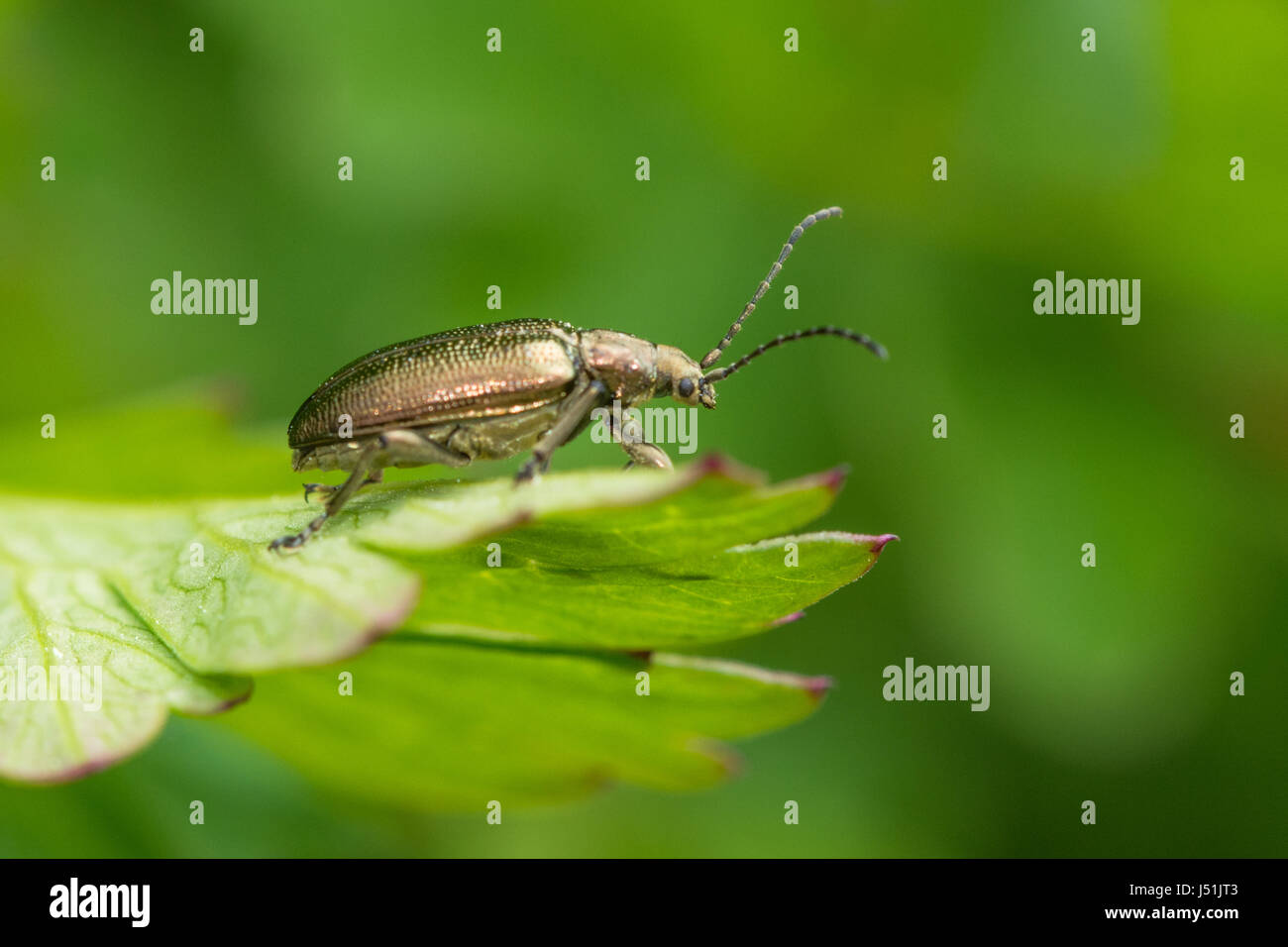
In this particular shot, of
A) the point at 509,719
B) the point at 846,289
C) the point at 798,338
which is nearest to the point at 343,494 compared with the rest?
the point at 509,719

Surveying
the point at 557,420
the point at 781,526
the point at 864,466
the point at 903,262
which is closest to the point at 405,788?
the point at 557,420

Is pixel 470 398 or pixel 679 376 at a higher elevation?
pixel 679 376

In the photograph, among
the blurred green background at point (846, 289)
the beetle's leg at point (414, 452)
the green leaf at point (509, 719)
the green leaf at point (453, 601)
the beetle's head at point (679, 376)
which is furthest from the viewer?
the blurred green background at point (846, 289)

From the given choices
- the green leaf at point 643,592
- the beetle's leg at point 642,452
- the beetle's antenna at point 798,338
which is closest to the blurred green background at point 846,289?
the beetle's antenna at point 798,338

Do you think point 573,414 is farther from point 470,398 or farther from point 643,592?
point 643,592

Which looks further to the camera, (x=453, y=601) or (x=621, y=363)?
(x=621, y=363)

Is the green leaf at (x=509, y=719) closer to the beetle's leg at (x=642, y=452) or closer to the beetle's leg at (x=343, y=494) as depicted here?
the beetle's leg at (x=343, y=494)

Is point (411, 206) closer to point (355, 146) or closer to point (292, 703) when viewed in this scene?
point (355, 146)
